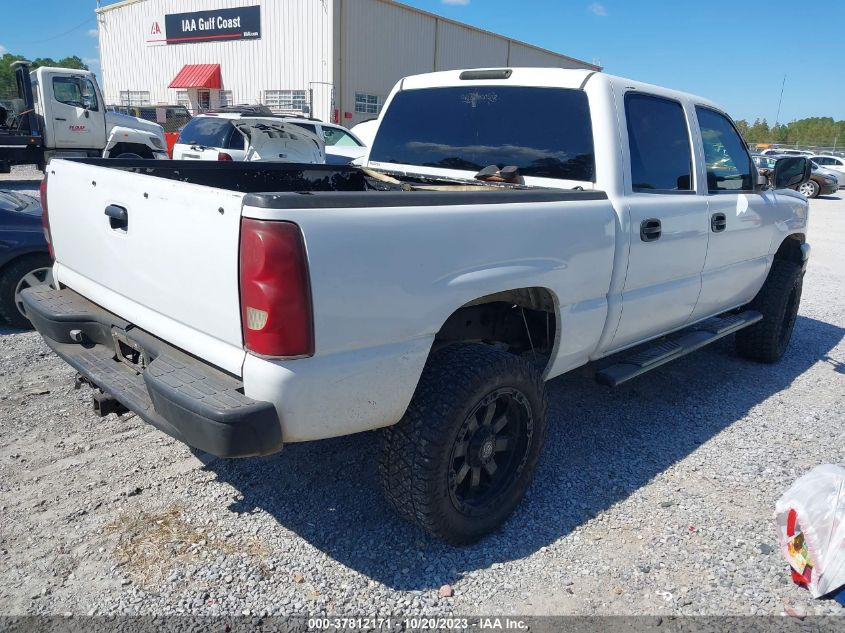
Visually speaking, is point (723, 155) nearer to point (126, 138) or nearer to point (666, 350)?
point (666, 350)

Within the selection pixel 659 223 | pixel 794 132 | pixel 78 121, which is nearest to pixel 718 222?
pixel 659 223

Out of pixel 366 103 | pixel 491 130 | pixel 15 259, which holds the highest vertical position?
pixel 366 103

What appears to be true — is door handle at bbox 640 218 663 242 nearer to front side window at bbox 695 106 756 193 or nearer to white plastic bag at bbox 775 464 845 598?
front side window at bbox 695 106 756 193

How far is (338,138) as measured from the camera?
12.4m

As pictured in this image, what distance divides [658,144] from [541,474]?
2004mm

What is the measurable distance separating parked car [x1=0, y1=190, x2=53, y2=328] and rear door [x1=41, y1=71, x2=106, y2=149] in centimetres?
1162

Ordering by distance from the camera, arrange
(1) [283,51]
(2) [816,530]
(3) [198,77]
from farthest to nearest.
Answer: (3) [198,77], (1) [283,51], (2) [816,530]

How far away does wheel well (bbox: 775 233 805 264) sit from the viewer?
16.9ft

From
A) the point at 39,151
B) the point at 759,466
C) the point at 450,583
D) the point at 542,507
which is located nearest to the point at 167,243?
the point at 450,583

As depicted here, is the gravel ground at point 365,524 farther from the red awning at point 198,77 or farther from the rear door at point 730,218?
the red awning at point 198,77

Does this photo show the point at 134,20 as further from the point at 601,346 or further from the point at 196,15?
the point at 601,346

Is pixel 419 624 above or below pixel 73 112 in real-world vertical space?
below

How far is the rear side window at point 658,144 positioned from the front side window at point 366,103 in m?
24.7

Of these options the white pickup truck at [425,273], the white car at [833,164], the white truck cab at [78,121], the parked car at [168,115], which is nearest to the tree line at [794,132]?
the white car at [833,164]
